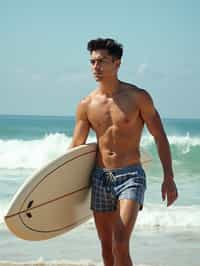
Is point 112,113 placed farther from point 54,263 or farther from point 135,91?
point 54,263

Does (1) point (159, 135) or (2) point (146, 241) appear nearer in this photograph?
(1) point (159, 135)

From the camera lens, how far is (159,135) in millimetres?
3867

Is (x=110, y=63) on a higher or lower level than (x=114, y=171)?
higher

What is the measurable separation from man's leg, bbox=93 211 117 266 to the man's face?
2.81ft

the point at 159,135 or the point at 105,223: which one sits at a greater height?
the point at 159,135

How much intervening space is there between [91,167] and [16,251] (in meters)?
2.50

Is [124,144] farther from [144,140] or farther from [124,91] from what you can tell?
[144,140]

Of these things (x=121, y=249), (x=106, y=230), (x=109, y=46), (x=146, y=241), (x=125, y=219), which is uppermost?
(x=109, y=46)

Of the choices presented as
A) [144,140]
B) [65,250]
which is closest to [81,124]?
[65,250]

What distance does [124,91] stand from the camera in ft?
12.7

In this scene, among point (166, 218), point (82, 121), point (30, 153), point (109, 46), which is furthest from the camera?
point (30, 153)

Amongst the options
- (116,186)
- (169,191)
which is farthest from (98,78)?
(169,191)

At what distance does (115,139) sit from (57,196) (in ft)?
2.03

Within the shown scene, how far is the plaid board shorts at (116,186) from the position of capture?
147 inches
